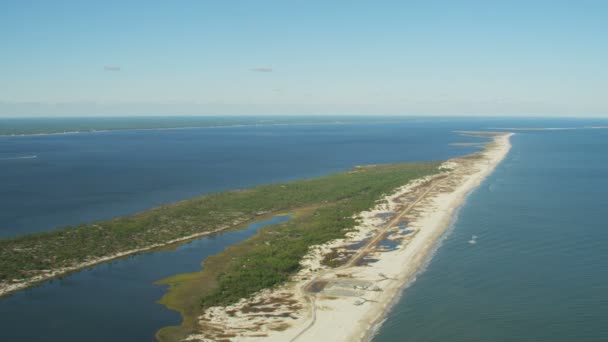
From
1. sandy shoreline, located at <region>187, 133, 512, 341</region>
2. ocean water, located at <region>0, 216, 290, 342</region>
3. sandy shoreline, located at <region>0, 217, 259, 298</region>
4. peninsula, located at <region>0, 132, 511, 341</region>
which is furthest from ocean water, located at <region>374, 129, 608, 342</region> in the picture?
sandy shoreline, located at <region>0, 217, 259, 298</region>

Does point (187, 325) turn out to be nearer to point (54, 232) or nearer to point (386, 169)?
point (54, 232)

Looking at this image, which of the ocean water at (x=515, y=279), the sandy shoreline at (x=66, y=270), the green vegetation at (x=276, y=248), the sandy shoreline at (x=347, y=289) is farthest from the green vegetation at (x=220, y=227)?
the ocean water at (x=515, y=279)

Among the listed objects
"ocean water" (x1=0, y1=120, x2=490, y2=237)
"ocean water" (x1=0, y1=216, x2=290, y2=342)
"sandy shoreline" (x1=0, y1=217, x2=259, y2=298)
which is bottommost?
"ocean water" (x1=0, y1=216, x2=290, y2=342)

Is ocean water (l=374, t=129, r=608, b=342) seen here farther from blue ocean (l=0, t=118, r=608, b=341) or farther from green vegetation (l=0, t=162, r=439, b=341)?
green vegetation (l=0, t=162, r=439, b=341)

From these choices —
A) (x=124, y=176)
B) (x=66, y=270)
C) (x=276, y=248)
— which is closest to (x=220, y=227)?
(x=276, y=248)

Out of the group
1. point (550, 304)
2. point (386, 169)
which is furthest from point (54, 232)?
point (386, 169)

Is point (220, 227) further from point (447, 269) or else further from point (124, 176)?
point (124, 176)

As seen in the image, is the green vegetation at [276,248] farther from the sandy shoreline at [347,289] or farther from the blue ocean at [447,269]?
the blue ocean at [447,269]
